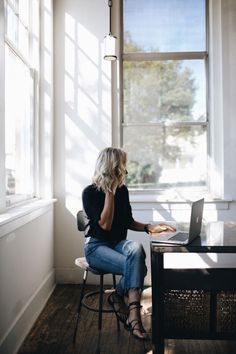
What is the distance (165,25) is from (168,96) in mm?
728

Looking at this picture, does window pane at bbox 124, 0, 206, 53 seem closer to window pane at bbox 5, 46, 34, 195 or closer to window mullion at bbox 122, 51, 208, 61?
window mullion at bbox 122, 51, 208, 61

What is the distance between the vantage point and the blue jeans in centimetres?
244

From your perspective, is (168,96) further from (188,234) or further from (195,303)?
(195,303)

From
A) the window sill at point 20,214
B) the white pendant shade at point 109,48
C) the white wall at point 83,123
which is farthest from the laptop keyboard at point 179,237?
the white pendant shade at point 109,48

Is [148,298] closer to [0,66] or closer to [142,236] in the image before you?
[142,236]

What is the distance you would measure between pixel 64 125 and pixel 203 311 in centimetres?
234

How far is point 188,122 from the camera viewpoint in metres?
4.07

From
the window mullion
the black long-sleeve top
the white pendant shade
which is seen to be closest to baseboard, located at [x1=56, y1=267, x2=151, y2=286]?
the black long-sleeve top

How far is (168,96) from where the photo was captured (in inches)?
161

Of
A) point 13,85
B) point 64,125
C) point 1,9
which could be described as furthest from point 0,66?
point 64,125

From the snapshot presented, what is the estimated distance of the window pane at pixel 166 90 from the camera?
4078 mm

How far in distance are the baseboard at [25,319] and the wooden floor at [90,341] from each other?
0.05 metres

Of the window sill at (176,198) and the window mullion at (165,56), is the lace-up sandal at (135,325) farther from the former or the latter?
the window mullion at (165,56)

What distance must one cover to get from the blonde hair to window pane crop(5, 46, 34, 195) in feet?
2.35
